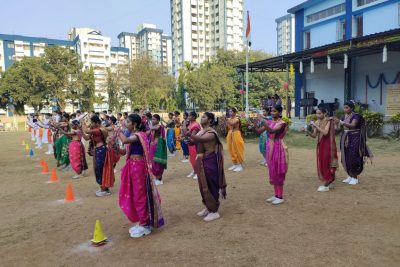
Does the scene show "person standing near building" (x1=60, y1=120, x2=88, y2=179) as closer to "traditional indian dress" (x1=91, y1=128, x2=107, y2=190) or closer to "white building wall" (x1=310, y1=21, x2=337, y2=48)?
"traditional indian dress" (x1=91, y1=128, x2=107, y2=190)

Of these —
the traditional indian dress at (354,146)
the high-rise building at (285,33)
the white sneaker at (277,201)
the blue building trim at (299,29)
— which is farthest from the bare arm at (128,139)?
the high-rise building at (285,33)

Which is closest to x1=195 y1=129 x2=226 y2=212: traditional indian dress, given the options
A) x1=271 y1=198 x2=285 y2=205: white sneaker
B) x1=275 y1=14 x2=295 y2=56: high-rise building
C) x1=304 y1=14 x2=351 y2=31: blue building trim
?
x1=271 y1=198 x2=285 y2=205: white sneaker

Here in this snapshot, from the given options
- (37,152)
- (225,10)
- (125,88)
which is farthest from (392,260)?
(225,10)

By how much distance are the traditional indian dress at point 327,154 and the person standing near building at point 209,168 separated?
7.90 ft

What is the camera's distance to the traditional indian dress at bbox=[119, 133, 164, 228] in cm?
452

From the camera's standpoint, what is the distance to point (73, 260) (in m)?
3.93

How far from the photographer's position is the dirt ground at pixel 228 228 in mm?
3838

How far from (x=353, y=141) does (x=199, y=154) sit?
3.69m

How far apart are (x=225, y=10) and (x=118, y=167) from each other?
7609cm

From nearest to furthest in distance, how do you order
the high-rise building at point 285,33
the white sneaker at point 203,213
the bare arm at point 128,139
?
1. the bare arm at point 128,139
2. the white sneaker at point 203,213
3. the high-rise building at point 285,33

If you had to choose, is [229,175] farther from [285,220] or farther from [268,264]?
[268,264]

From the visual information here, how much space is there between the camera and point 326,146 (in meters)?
6.41

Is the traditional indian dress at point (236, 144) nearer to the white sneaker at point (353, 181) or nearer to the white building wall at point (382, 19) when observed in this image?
the white sneaker at point (353, 181)

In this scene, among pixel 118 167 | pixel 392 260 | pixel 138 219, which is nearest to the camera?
pixel 392 260
